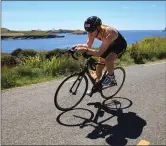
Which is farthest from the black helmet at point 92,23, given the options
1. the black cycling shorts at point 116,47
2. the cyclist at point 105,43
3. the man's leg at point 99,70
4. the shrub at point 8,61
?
the shrub at point 8,61

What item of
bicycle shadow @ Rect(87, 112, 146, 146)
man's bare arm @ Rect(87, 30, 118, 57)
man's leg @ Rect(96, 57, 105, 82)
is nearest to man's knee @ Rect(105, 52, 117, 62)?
man's leg @ Rect(96, 57, 105, 82)

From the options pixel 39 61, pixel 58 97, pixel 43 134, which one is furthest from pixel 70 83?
pixel 39 61

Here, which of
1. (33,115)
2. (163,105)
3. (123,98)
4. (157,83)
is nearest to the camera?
(33,115)

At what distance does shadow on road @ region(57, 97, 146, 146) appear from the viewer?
5098 mm

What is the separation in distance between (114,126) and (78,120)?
77cm

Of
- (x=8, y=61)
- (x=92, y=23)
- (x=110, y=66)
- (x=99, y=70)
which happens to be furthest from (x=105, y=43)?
(x=8, y=61)

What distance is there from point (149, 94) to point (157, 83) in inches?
60.9

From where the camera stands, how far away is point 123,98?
761cm

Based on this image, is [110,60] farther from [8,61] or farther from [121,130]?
[8,61]

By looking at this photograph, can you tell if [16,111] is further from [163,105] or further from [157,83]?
[157,83]

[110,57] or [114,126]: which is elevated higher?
[110,57]

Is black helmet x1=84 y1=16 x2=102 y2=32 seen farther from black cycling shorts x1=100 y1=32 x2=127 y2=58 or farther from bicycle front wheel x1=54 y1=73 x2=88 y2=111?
bicycle front wheel x1=54 y1=73 x2=88 y2=111

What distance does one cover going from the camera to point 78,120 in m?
5.90

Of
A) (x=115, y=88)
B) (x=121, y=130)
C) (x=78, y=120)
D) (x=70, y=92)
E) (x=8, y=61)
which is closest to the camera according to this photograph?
(x=121, y=130)
